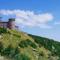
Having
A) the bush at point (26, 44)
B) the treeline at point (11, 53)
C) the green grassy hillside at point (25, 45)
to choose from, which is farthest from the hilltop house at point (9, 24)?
the treeline at point (11, 53)

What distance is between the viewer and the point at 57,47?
54250mm

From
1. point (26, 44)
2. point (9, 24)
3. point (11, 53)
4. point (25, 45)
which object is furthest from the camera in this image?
point (9, 24)

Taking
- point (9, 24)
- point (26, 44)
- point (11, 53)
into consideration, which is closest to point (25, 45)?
point (26, 44)

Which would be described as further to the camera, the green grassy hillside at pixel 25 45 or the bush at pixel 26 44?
the bush at pixel 26 44

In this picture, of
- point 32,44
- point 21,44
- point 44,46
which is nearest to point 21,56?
point 21,44

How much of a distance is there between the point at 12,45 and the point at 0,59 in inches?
520

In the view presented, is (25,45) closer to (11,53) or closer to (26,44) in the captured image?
(26,44)

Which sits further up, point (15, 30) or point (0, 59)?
point (15, 30)

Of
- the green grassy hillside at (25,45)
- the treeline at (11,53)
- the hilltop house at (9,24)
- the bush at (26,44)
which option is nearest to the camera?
the treeline at (11,53)

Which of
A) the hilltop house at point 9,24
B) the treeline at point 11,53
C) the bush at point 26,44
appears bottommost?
the treeline at point 11,53

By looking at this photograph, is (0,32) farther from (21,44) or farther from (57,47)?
(57,47)

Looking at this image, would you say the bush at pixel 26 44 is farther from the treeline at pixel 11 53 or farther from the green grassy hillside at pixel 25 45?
the treeline at pixel 11 53

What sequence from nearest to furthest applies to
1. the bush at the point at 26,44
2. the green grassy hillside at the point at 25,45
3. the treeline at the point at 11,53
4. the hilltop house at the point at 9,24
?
the treeline at the point at 11,53
the green grassy hillside at the point at 25,45
the bush at the point at 26,44
the hilltop house at the point at 9,24

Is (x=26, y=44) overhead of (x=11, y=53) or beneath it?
overhead
